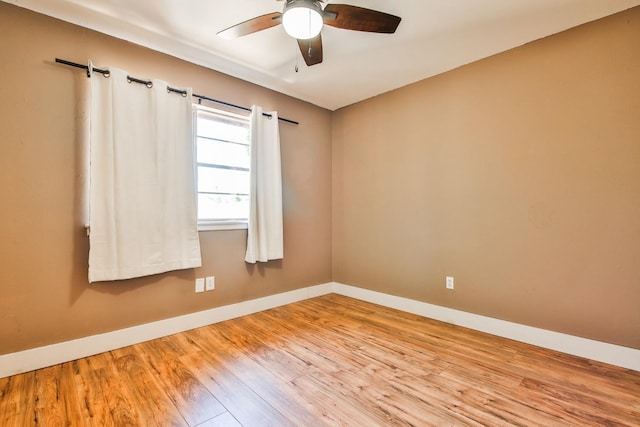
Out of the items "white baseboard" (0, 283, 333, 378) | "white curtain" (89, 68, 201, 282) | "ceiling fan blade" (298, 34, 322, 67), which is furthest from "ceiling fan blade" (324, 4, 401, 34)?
"white baseboard" (0, 283, 333, 378)

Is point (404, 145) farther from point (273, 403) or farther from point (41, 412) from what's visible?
point (41, 412)

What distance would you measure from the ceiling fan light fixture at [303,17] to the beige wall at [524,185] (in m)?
1.73

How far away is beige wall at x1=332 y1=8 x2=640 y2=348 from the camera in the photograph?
2.02 meters

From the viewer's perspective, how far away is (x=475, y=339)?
7.99 ft

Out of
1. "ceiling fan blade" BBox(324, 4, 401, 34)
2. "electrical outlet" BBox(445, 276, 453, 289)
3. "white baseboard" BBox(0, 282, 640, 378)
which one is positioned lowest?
"white baseboard" BBox(0, 282, 640, 378)

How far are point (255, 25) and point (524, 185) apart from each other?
2.40 metres

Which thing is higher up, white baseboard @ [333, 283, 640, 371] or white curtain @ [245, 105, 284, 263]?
white curtain @ [245, 105, 284, 263]

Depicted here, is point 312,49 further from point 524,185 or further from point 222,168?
point 524,185

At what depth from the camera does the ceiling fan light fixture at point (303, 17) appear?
1.65 m

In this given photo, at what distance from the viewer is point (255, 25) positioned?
1896 mm

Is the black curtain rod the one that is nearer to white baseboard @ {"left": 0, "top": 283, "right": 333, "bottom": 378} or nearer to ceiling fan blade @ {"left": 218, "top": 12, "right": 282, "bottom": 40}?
ceiling fan blade @ {"left": 218, "top": 12, "right": 282, "bottom": 40}

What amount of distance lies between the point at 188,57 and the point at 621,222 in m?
3.66

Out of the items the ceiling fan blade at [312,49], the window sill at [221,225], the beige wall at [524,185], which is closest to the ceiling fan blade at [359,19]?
the ceiling fan blade at [312,49]

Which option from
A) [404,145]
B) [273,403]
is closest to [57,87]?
[273,403]
